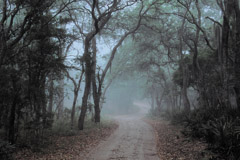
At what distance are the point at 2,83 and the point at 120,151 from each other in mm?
5671

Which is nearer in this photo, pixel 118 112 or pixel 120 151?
pixel 120 151

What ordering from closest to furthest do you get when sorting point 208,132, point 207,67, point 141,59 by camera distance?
point 208,132 < point 207,67 < point 141,59

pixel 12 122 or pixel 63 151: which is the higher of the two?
pixel 12 122

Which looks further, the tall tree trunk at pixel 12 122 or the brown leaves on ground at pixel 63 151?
the tall tree trunk at pixel 12 122

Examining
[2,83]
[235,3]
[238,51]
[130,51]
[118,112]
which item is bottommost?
[118,112]

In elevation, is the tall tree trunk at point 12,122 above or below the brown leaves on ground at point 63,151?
above

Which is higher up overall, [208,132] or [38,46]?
[38,46]

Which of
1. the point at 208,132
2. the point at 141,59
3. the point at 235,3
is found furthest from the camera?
the point at 141,59

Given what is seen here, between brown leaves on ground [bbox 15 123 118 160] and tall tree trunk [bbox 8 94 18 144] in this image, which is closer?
brown leaves on ground [bbox 15 123 118 160]

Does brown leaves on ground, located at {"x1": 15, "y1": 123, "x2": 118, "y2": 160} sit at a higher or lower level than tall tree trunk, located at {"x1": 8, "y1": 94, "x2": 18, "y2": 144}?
lower

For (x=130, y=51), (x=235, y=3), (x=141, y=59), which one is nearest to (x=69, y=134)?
(x=235, y=3)

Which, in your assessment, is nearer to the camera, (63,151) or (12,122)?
(12,122)

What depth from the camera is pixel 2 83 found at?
354 inches

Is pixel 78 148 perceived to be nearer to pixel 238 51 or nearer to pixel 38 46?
pixel 38 46
